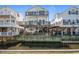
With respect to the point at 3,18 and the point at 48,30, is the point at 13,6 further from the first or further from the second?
the point at 48,30

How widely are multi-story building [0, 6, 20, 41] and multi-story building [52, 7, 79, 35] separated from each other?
Result: 692mm

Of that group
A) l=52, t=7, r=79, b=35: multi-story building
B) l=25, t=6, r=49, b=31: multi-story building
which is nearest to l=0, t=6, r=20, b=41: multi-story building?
l=25, t=6, r=49, b=31: multi-story building

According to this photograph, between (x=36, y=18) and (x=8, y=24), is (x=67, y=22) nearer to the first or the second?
(x=36, y=18)

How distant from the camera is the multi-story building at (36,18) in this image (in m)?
3.47

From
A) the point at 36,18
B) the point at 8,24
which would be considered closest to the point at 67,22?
the point at 36,18

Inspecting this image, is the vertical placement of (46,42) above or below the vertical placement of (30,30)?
below

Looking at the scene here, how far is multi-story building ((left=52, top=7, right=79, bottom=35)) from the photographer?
3443mm

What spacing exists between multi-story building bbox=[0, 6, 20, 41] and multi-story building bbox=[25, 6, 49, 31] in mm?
201

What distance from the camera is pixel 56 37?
350 cm

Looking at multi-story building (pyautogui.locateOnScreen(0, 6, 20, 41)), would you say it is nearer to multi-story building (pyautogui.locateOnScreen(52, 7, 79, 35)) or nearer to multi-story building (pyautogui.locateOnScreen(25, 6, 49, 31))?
multi-story building (pyautogui.locateOnScreen(25, 6, 49, 31))

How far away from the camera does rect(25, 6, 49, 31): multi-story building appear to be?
347cm

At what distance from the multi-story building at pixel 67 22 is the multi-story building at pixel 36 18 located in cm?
18
